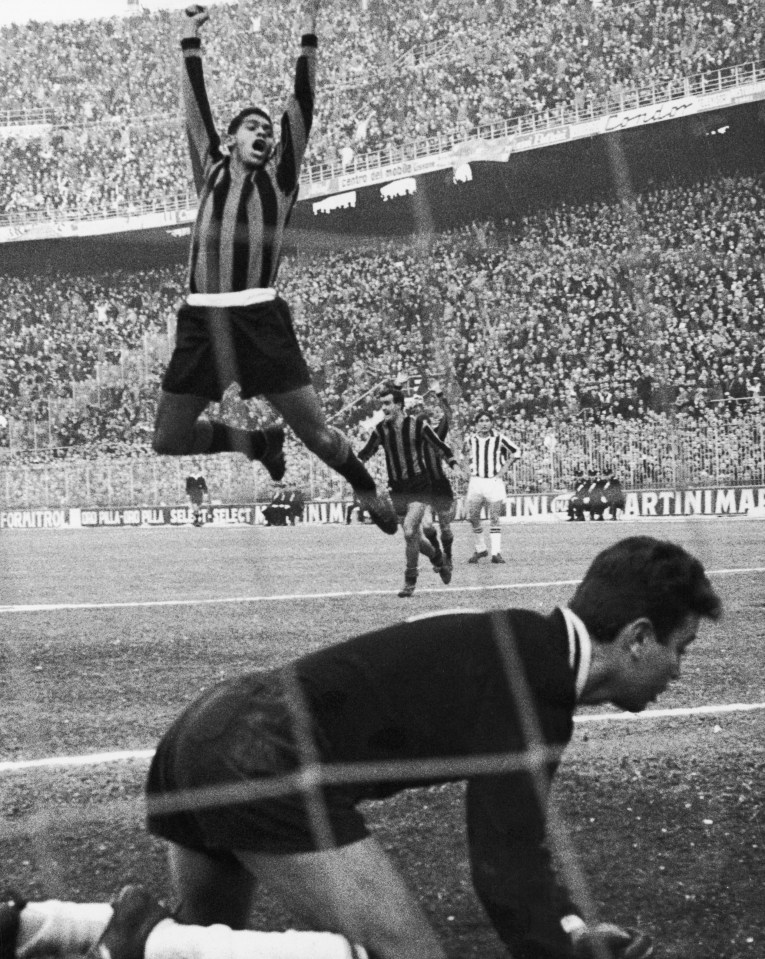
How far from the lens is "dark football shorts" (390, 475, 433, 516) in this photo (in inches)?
380

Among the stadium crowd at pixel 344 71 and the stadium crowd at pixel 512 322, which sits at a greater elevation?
the stadium crowd at pixel 344 71

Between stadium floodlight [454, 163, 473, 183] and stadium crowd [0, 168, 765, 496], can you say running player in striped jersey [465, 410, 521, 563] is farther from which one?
stadium floodlight [454, 163, 473, 183]

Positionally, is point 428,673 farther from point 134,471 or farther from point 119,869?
point 134,471

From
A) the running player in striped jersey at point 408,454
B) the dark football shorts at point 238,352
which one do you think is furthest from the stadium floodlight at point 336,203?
the dark football shorts at point 238,352

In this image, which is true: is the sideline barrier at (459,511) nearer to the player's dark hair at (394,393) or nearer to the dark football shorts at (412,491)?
the dark football shorts at (412,491)

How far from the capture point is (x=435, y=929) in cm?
257

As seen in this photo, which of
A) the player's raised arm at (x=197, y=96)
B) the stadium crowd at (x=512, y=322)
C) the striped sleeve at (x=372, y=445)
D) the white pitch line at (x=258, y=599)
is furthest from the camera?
the stadium crowd at (x=512, y=322)

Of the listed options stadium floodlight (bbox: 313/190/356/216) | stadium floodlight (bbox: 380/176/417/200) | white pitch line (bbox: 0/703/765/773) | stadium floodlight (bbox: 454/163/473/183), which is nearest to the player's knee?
white pitch line (bbox: 0/703/765/773)

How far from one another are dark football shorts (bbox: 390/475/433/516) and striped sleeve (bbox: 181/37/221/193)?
15.2 ft

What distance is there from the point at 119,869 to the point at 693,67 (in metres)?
26.4

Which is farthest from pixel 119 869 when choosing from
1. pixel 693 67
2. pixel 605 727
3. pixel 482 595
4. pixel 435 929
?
pixel 693 67

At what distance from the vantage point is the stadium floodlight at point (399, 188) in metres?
29.7

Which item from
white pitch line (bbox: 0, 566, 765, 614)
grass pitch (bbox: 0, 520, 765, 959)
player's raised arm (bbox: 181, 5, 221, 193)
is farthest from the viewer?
white pitch line (bbox: 0, 566, 765, 614)

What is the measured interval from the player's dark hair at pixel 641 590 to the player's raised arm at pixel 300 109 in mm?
2951
